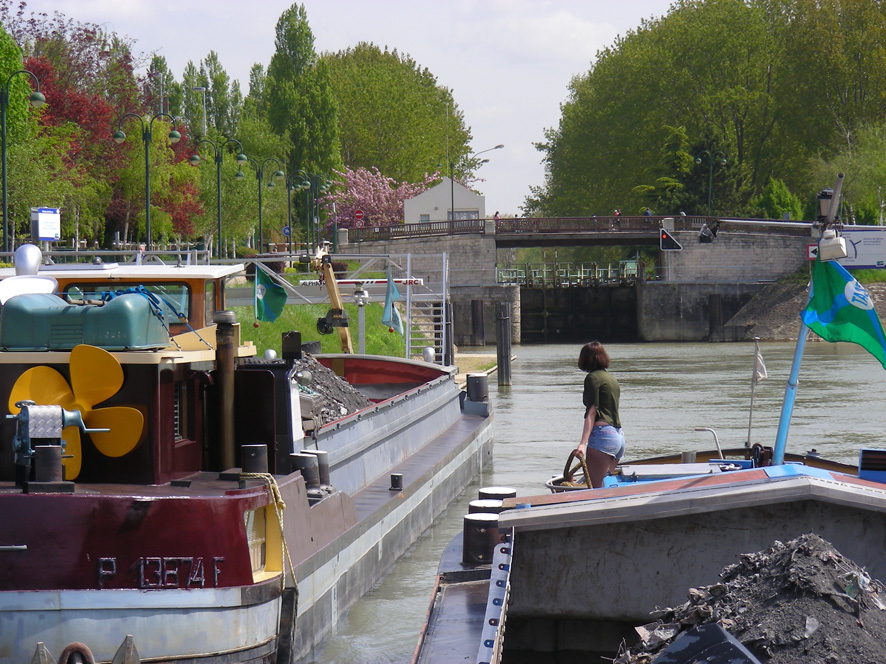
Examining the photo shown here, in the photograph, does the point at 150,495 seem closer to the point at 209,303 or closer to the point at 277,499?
the point at 277,499

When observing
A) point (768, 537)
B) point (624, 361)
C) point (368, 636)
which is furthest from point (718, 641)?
point (624, 361)

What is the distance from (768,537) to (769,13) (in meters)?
81.7

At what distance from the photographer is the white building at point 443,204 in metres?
80.8

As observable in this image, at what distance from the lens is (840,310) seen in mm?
7895

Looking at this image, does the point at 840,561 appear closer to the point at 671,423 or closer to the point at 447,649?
the point at 447,649

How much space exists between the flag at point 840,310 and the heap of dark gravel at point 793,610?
2.44m

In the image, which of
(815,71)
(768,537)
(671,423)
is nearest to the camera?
(768,537)

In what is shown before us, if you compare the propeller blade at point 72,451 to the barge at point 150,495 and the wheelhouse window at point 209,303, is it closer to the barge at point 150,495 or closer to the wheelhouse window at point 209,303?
the barge at point 150,495

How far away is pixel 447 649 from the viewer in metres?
6.37

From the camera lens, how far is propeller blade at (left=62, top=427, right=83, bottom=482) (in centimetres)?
708

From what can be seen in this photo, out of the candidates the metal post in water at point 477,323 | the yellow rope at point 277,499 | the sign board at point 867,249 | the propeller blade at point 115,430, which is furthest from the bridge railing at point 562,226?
the propeller blade at point 115,430

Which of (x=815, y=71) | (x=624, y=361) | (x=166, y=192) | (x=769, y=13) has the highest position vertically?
(x=769, y=13)

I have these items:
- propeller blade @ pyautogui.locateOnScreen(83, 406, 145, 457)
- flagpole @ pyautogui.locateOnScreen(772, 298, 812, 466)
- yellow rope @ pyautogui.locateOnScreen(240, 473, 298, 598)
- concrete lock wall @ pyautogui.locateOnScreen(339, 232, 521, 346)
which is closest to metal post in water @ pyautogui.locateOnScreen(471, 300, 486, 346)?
concrete lock wall @ pyautogui.locateOnScreen(339, 232, 521, 346)

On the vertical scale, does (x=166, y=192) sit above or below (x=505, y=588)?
above
